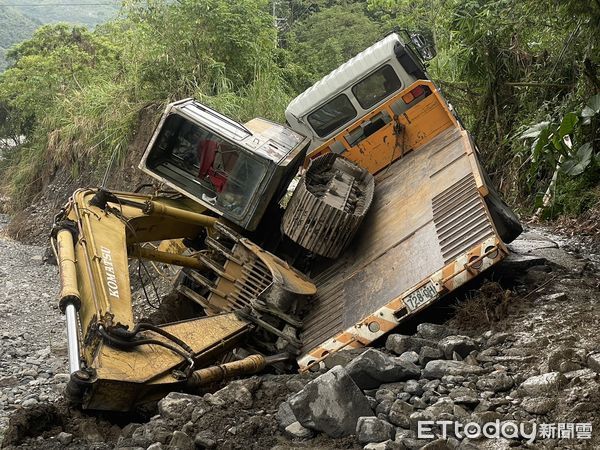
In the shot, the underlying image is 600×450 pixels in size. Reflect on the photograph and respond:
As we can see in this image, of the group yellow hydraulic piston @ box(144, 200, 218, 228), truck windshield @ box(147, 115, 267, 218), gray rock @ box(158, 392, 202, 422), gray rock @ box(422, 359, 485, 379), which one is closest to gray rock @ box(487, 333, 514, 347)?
gray rock @ box(422, 359, 485, 379)

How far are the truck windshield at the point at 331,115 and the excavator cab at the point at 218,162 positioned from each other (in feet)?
8.07

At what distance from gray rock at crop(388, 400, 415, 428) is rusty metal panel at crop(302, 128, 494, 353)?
1821 mm

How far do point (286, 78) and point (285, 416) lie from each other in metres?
16.6

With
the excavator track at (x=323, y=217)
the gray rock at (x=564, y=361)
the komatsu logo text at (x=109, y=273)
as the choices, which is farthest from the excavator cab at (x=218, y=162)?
the gray rock at (x=564, y=361)

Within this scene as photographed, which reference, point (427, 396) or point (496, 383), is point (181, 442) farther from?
point (496, 383)

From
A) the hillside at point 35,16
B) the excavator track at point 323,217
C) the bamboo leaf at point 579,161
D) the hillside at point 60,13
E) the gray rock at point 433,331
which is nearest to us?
the gray rock at point 433,331

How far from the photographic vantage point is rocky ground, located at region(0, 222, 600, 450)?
4.20 m

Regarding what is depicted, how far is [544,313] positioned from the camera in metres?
5.83

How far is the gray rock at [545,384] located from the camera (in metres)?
4.39

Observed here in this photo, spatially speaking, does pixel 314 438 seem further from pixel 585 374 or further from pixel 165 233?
pixel 165 233

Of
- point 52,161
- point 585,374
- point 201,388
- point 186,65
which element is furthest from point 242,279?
point 52,161

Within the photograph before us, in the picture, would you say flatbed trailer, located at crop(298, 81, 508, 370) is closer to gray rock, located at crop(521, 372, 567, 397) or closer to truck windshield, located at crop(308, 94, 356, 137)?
truck windshield, located at crop(308, 94, 356, 137)

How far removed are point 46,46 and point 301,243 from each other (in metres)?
23.5

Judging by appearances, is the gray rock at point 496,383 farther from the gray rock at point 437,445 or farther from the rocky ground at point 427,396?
the gray rock at point 437,445
